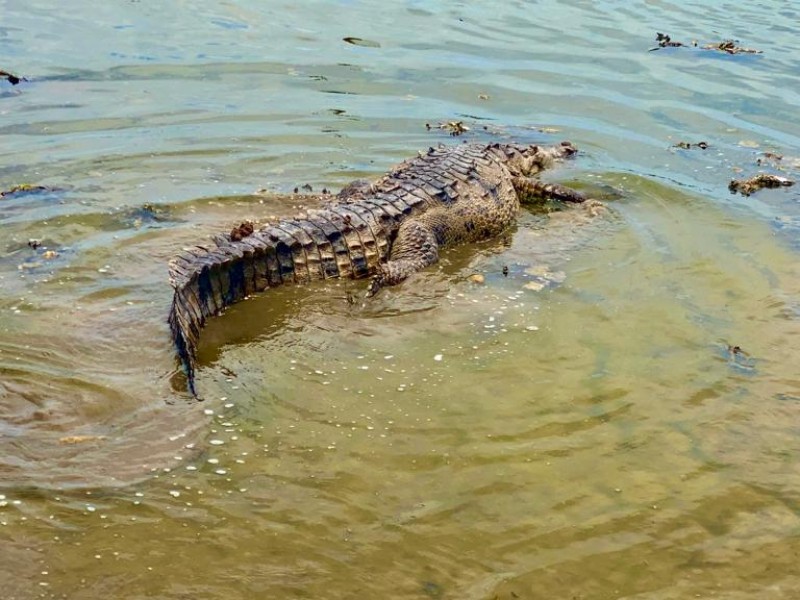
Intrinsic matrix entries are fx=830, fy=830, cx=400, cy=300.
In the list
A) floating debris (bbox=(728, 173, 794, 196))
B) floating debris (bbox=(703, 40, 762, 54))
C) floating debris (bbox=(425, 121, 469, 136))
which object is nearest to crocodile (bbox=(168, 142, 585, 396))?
floating debris (bbox=(425, 121, 469, 136))

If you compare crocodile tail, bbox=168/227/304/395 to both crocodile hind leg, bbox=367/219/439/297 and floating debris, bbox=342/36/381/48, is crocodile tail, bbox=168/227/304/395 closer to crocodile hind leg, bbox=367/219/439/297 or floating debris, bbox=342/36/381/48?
crocodile hind leg, bbox=367/219/439/297

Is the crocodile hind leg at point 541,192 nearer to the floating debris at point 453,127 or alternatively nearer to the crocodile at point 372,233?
the crocodile at point 372,233

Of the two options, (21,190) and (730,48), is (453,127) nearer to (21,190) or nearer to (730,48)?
(21,190)

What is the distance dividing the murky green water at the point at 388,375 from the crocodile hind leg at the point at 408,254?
25 cm

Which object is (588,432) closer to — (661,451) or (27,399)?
(661,451)

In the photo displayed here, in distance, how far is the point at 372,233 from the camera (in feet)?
28.1

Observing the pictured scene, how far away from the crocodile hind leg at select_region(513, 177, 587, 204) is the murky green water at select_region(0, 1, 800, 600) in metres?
0.53

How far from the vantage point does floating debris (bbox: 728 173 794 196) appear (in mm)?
10750

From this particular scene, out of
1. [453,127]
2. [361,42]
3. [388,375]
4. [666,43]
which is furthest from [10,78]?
[666,43]

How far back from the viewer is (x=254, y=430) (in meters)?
5.77

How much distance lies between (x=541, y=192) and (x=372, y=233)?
2.97m

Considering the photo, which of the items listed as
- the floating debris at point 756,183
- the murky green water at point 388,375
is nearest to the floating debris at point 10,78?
the murky green water at point 388,375

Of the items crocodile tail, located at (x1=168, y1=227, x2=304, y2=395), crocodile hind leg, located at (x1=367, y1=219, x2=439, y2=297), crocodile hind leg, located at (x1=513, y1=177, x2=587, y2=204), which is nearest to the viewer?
crocodile tail, located at (x1=168, y1=227, x2=304, y2=395)

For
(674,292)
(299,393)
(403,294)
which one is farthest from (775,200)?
(299,393)
